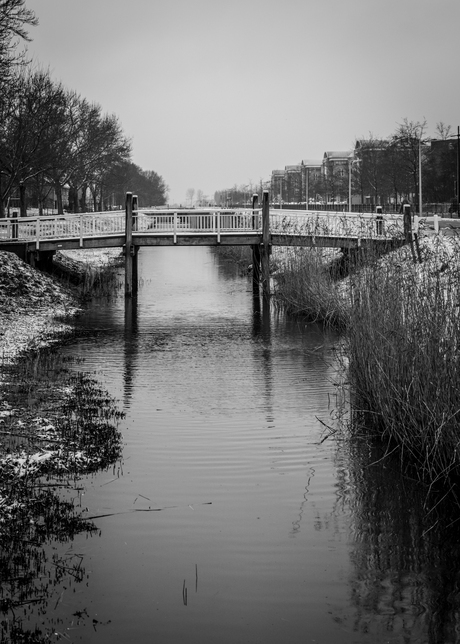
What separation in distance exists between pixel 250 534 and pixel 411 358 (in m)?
3.02

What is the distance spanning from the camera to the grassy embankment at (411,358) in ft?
27.7

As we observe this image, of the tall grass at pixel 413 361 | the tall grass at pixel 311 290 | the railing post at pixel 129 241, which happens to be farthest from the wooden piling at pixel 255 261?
the tall grass at pixel 413 361

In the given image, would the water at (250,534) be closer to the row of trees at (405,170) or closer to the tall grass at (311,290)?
the tall grass at (311,290)

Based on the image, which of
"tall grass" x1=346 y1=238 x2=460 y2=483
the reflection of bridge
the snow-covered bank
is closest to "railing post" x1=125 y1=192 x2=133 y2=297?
the reflection of bridge

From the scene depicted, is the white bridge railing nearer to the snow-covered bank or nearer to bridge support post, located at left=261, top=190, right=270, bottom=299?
bridge support post, located at left=261, top=190, right=270, bottom=299

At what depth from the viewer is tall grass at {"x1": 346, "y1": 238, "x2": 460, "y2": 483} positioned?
8.41 m

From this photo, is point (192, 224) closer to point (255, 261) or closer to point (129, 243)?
point (129, 243)

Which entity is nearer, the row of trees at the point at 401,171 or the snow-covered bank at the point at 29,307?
the snow-covered bank at the point at 29,307

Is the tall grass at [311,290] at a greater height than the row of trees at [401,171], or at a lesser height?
lesser

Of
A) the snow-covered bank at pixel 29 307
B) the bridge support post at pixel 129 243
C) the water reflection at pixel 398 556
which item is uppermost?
the bridge support post at pixel 129 243

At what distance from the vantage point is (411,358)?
31.0 ft

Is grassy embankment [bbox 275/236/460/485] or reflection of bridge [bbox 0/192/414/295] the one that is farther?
reflection of bridge [bbox 0/192/414/295]

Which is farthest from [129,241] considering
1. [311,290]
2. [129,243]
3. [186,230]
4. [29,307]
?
[311,290]

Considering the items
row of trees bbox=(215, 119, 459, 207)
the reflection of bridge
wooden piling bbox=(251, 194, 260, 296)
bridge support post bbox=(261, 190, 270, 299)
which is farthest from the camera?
row of trees bbox=(215, 119, 459, 207)
